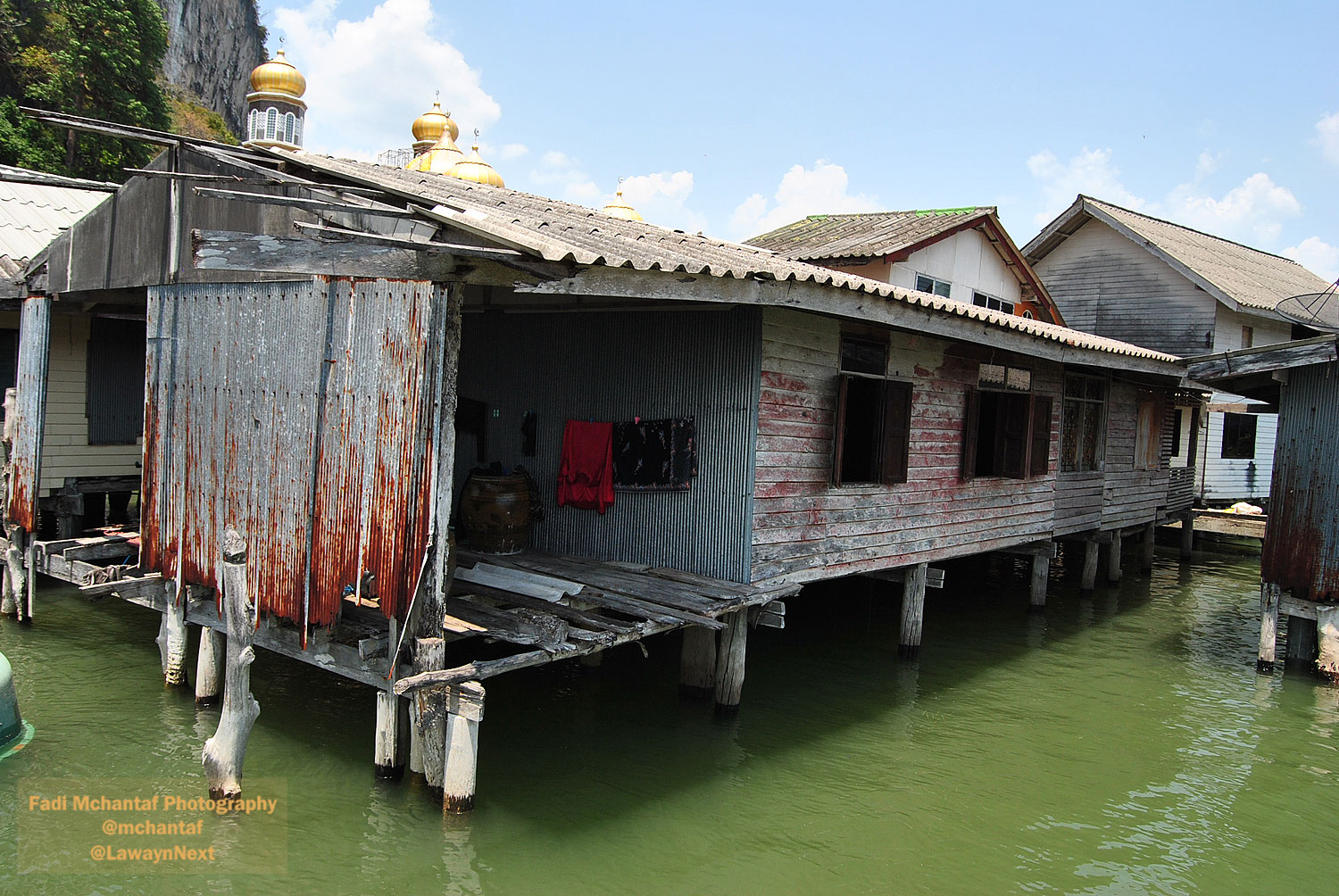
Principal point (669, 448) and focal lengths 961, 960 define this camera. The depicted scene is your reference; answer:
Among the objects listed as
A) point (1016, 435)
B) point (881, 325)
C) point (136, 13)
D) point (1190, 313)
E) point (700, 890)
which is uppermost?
point (136, 13)

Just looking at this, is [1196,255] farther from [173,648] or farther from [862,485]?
[173,648]

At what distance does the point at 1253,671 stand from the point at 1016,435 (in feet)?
13.7

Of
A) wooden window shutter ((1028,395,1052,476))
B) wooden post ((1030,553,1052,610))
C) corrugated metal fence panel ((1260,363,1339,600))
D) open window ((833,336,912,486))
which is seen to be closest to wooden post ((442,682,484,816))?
open window ((833,336,912,486))

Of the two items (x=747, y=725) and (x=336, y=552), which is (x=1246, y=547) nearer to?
(x=747, y=725)

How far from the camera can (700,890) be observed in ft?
20.3

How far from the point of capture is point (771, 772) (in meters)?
8.13

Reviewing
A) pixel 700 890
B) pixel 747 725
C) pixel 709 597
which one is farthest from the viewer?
pixel 747 725

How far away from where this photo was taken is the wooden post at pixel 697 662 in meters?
9.37

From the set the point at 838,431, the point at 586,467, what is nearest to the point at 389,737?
the point at 586,467

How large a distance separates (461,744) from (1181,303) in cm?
2113

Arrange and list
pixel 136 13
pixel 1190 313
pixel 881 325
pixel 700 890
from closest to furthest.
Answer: pixel 700 890 → pixel 881 325 → pixel 1190 313 → pixel 136 13

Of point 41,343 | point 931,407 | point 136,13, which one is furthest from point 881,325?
point 136,13

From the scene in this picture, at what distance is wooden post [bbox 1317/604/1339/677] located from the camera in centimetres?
1151

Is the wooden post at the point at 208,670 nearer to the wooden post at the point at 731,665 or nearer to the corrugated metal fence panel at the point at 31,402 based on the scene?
the corrugated metal fence panel at the point at 31,402
